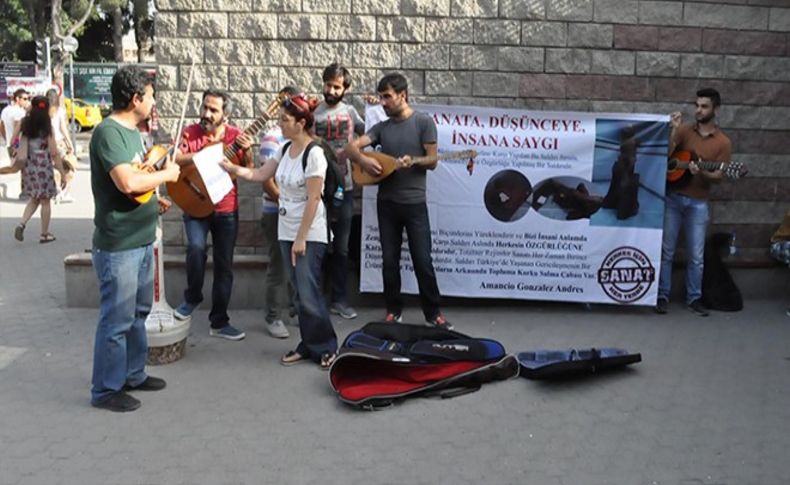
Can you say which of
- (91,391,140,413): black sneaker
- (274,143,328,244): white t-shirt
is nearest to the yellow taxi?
(274,143,328,244): white t-shirt

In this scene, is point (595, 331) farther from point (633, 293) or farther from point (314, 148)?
point (314, 148)

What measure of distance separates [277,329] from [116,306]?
5.93ft

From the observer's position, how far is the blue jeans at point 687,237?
7195mm

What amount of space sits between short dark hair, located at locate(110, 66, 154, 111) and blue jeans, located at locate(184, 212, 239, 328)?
1.52 meters

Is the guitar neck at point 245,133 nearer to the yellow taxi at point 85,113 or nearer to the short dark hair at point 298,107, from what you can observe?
the short dark hair at point 298,107

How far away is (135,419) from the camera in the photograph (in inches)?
190

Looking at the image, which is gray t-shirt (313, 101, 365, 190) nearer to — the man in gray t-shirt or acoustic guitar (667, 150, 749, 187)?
the man in gray t-shirt

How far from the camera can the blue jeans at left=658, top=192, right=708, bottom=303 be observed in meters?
7.20

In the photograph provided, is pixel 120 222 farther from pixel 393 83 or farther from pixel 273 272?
pixel 393 83

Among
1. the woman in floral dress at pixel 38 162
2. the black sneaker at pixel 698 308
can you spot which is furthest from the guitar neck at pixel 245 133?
the woman in floral dress at pixel 38 162

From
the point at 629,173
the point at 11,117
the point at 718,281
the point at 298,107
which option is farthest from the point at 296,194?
the point at 11,117

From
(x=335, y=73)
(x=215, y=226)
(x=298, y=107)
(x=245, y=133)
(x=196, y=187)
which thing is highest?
(x=335, y=73)

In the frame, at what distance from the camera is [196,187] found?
6.08 m

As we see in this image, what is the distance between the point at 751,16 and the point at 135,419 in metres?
6.26
